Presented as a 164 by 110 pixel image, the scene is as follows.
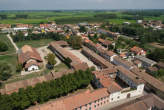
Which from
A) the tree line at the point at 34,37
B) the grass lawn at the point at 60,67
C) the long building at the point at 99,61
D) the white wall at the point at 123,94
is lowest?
the white wall at the point at 123,94

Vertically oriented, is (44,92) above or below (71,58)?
below

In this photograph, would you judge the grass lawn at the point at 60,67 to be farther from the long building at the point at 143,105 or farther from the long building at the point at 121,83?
the long building at the point at 143,105

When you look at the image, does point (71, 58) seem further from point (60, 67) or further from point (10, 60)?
point (10, 60)

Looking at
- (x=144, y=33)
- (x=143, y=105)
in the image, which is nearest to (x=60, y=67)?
(x=143, y=105)

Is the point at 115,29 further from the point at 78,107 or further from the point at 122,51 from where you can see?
the point at 78,107

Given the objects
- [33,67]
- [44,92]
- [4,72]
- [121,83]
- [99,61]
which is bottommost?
[121,83]

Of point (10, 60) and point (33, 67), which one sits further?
point (10, 60)

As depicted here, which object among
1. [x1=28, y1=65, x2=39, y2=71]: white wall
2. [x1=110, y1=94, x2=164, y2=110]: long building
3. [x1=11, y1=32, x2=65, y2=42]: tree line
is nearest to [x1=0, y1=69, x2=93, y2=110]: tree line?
[x1=110, y1=94, x2=164, y2=110]: long building

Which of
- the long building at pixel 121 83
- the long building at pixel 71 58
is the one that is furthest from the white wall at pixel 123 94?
the long building at pixel 71 58

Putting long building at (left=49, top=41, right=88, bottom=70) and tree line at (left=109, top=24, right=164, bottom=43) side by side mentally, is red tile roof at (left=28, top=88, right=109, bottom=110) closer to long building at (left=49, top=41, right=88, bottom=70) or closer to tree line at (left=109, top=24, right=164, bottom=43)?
long building at (left=49, top=41, right=88, bottom=70)
